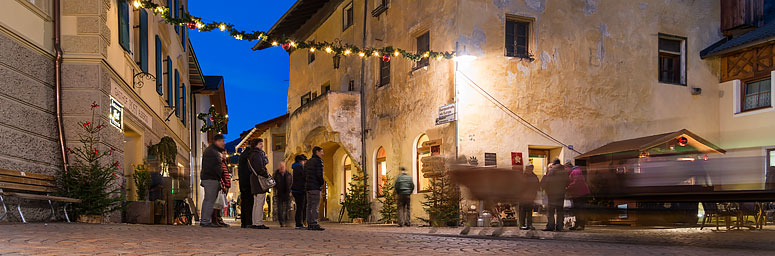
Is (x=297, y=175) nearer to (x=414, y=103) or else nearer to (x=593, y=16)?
(x=414, y=103)

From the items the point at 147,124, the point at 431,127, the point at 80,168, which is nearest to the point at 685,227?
the point at 431,127

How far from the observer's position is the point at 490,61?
2006 centimetres

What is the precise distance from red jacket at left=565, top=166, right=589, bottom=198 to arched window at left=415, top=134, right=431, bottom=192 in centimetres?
743

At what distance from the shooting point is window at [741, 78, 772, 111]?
21516mm

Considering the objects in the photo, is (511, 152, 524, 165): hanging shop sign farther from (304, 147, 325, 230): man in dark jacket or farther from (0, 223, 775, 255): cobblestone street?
(0, 223, 775, 255): cobblestone street

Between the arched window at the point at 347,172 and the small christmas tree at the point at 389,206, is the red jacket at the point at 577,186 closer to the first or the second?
the small christmas tree at the point at 389,206

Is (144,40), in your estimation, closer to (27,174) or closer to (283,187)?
(283,187)

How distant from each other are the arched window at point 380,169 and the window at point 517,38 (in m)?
5.86

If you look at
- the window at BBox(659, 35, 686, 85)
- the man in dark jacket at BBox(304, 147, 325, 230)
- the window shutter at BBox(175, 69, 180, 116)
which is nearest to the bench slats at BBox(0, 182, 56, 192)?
the man in dark jacket at BBox(304, 147, 325, 230)

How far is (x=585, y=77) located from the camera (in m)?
21.0

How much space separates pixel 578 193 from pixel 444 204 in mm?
5334

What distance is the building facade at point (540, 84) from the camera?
20.0 meters

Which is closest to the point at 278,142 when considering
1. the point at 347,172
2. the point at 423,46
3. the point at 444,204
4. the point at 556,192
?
the point at 347,172

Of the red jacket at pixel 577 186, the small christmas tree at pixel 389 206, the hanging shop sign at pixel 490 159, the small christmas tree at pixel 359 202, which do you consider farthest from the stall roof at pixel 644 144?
the small christmas tree at pixel 359 202
